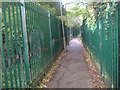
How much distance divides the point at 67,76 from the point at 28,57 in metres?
2.23

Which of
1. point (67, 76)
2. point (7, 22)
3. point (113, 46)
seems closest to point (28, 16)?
point (7, 22)

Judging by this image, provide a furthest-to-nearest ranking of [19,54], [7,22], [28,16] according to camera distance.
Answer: [28,16], [19,54], [7,22]

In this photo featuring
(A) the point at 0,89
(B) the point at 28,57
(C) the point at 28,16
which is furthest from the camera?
(C) the point at 28,16

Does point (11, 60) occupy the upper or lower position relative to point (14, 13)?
lower

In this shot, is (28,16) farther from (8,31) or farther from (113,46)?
(113,46)

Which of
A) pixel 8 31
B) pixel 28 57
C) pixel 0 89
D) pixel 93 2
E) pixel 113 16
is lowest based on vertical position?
pixel 0 89

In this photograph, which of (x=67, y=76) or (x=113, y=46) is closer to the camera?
(x=113, y=46)

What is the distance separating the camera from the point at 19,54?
339 centimetres

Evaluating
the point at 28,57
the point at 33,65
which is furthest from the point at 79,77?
the point at 28,57

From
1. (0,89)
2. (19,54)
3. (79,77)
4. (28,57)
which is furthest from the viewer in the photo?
(79,77)

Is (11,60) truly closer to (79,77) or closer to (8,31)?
(8,31)

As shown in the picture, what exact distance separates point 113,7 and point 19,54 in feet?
7.48

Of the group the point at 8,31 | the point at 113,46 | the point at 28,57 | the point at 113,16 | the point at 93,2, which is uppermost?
the point at 93,2

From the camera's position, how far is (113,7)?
311 cm
